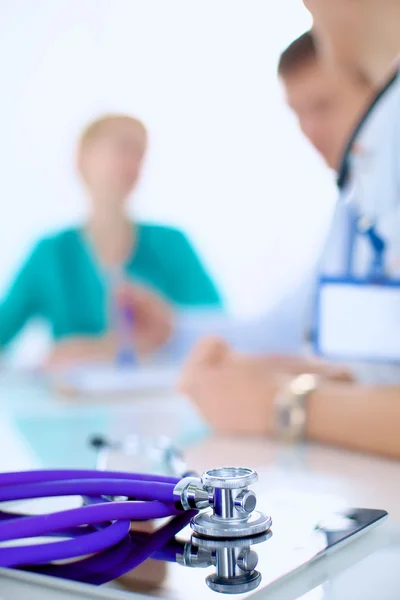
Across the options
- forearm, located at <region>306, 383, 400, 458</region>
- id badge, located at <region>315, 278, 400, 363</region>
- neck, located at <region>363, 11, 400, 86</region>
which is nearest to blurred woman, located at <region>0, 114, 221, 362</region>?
neck, located at <region>363, 11, 400, 86</region>

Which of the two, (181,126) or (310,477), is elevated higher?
(181,126)

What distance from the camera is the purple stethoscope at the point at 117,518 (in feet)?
1.35

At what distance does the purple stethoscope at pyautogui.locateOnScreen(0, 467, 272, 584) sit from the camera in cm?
41

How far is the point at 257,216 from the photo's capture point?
2402 mm

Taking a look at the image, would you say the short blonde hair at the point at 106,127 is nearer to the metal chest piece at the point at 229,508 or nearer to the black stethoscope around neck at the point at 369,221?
the black stethoscope around neck at the point at 369,221

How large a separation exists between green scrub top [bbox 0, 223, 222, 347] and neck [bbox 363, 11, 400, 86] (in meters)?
1.14

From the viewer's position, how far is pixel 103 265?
2455 mm

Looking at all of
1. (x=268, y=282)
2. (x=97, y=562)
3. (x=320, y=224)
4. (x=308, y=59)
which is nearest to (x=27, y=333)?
(x=268, y=282)

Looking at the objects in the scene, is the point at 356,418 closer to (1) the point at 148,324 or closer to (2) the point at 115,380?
(2) the point at 115,380

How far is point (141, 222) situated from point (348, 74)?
1.17 meters

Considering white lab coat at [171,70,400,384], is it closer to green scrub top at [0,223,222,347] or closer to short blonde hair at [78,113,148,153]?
green scrub top at [0,223,222,347]

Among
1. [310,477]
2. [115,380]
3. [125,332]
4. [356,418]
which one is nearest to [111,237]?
[125,332]

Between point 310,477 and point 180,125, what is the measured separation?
6.44 ft

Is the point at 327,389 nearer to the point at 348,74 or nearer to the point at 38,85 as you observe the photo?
the point at 348,74
